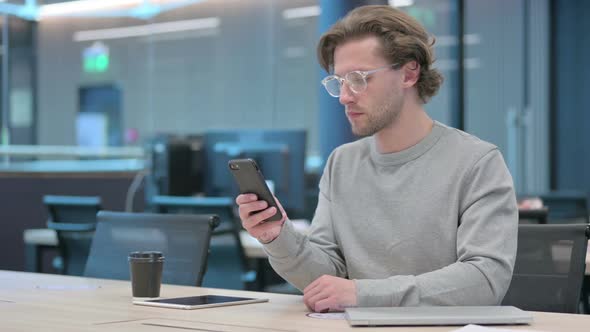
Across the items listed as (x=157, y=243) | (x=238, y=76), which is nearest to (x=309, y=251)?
(x=157, y=243)

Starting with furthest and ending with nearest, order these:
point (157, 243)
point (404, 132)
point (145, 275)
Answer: point (157, 243), point (404, 132), point (145, 275)

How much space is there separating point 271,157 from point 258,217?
10.4ft

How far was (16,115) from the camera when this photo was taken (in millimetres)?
8352

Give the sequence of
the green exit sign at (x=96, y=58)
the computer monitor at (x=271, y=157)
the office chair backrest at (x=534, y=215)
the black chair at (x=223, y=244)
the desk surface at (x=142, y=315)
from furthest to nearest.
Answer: the green exit sign at (x=96, y=58), the computer monitor at (x=271, y=157), the black chair at (x=223, y=244), the office chair backrest at (x=534, y=215), the desk surface at (x=142, y=315)

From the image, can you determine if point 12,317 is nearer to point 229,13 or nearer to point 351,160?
point 351,160

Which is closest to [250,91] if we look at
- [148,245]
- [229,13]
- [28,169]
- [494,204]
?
[229,13]

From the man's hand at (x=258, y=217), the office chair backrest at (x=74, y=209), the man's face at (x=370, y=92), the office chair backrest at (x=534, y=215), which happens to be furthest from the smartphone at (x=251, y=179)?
the office chair backrest at (x=74, y=209)

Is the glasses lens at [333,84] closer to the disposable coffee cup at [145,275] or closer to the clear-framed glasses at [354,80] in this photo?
the clear-framed glasses at [354,80]

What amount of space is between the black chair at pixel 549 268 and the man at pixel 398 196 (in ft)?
0.76

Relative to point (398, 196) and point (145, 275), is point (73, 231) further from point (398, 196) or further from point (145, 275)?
point (398, 196)

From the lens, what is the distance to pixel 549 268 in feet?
7.04

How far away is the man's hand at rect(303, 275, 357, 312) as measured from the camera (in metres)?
1.78

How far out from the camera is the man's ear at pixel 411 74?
2164 mm

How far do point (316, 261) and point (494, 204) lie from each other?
436 mm
